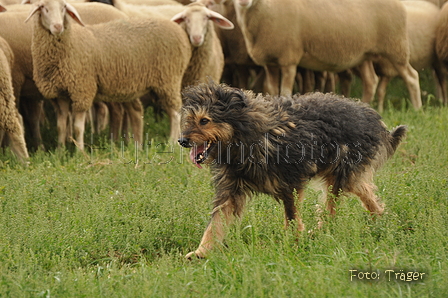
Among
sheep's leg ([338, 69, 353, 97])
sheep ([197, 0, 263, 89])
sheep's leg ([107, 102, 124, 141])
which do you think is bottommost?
sheep's leg ([338, 69, 353, 97])

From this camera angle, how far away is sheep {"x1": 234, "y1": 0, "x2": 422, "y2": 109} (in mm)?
10375

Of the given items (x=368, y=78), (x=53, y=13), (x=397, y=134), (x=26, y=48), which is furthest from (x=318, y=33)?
(x=397, y=134)

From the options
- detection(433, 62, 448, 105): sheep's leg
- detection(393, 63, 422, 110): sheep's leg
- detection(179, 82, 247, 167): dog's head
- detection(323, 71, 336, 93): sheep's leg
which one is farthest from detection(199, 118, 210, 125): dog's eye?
detection(433, 62, 448, 105): sheep's leg

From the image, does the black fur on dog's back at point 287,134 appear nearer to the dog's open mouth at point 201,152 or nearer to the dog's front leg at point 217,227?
the dog's open mouth at point 201,152

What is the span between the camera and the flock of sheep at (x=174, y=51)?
28.0 feet

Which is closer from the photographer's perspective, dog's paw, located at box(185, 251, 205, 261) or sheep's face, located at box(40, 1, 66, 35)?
dog's paw, located at box(185, 251, 205, 261)

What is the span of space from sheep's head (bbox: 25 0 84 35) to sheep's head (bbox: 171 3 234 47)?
162 centimetres

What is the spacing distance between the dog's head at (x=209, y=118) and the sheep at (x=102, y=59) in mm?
4413

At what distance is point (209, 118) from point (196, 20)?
18.7ft

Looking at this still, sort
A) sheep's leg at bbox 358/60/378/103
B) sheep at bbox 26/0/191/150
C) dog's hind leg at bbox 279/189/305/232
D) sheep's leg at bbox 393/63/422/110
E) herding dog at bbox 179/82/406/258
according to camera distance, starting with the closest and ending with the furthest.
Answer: herding dog at bbox 179/82/406/258 < dog's hind leg at bbox 279/189/305/232 < sheep at bbox 26/0/191/150 < sheep's leg at bbox 393/63/422/110 < sheep's leg at bbox 358/60/378/103

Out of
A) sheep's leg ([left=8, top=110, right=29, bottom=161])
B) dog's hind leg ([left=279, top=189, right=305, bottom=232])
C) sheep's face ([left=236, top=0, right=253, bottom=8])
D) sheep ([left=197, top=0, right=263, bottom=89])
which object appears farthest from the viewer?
sheep ([left=197, top=0, right=263, bottom=89])

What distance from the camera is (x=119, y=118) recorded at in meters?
10.3

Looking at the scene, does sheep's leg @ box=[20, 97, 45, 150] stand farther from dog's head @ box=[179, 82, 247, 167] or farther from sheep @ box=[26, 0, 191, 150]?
dog's head @ box=[179, 82, 247, 167]

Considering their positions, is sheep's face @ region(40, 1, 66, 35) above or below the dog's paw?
below
